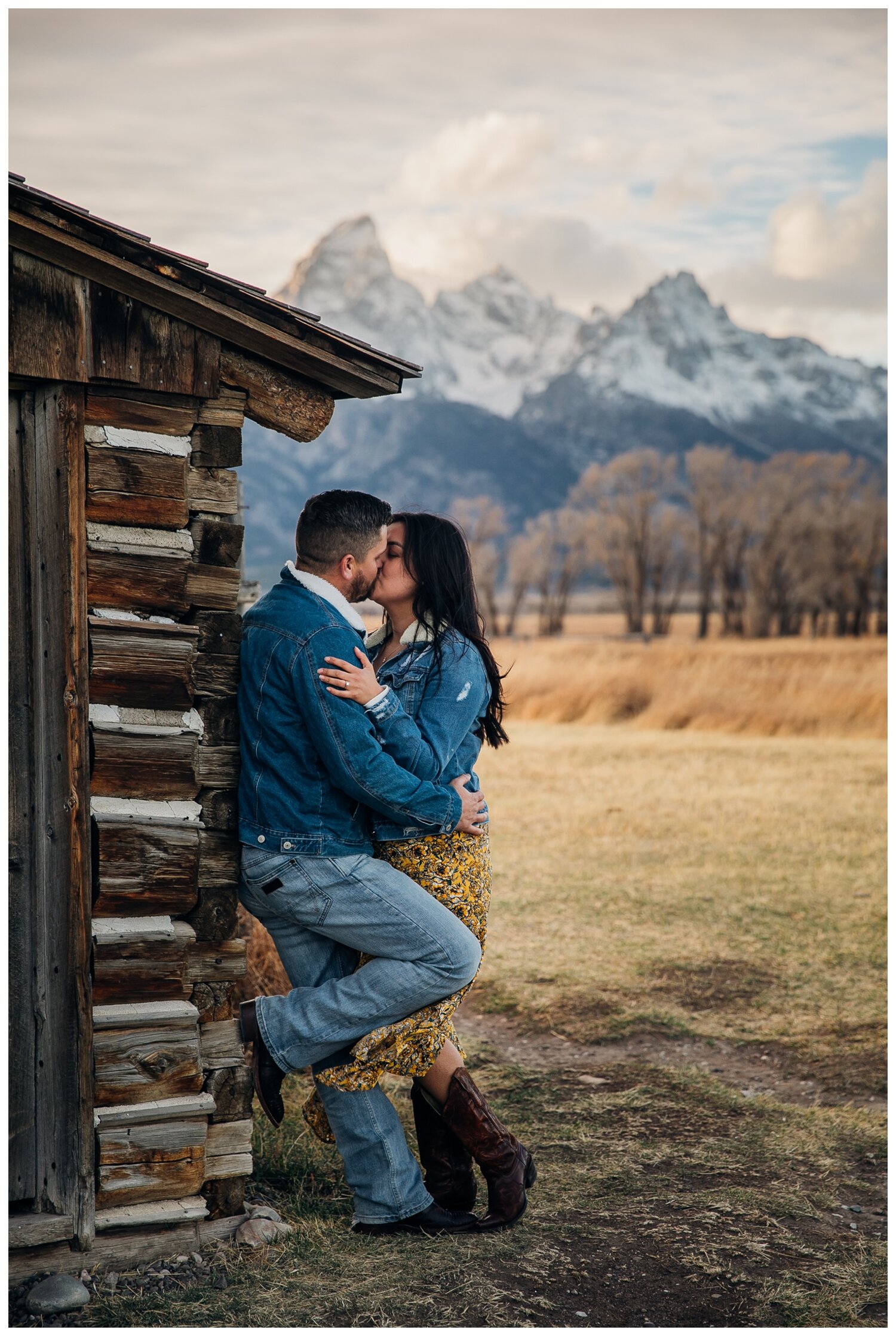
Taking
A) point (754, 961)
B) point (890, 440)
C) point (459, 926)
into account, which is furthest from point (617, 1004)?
point (890, 440)

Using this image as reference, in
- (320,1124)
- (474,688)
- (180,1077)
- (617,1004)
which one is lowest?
(617,1004)

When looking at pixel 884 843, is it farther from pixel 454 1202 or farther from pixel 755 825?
pixel 454 1202

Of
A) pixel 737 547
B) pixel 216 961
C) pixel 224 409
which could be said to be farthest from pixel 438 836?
pixel 737 547

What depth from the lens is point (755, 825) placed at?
1145 cm

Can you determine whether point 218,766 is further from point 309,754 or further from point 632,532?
point 632,532

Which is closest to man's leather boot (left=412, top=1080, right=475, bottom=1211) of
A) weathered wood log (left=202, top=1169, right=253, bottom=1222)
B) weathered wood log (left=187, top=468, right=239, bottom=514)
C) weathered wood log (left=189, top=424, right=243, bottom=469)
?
weathered wood log (left=202, top=1169, right=253, bottom=1222)

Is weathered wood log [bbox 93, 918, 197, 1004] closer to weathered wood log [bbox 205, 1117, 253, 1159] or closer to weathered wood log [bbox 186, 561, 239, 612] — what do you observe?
weathered wood log [bbox 205, 1117, 253, 1159]

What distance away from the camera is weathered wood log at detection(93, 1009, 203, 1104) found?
3586mm

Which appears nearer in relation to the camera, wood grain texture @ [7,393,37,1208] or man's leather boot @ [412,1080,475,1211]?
wood grain texture @ [7,393,37,1208]

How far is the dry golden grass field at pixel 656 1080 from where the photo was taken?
3619mm

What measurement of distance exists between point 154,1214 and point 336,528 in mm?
2242

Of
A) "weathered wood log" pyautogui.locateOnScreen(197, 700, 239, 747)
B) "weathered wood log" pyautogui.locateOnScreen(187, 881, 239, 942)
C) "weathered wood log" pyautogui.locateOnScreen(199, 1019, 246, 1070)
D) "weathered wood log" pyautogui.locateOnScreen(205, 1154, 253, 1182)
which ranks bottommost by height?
"weathered wood log" pyautogui.locateOnScreen(205, 1154, 253, 1182)

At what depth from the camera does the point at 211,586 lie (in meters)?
3.77

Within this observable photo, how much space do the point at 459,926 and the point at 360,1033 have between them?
46 cm
